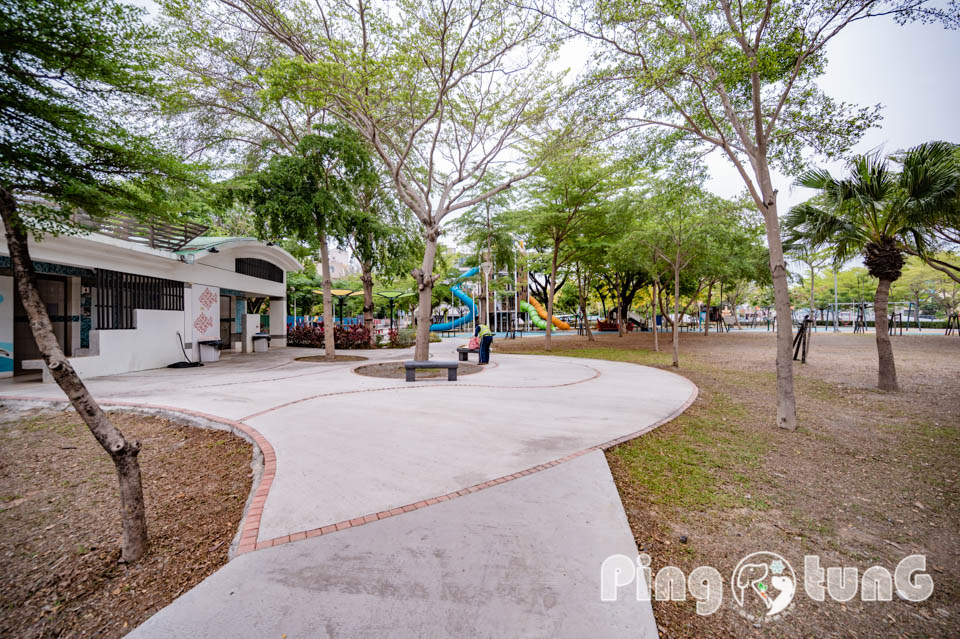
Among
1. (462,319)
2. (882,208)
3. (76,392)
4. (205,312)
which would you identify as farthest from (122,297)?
(462,319)

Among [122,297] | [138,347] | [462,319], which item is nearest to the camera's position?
[122,297]

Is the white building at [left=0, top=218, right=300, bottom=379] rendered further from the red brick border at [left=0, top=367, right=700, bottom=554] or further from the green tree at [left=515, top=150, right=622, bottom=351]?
the green tree at [left=515, top=150, right=622, bottom=351]

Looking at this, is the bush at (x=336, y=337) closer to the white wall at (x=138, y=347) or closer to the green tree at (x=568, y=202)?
the white wall at (x=138, y=347)

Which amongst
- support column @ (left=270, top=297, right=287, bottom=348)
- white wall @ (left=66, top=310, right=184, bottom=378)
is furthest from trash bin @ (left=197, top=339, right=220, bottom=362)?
support column @ (left=270, top=297, right=287, bottom=348)

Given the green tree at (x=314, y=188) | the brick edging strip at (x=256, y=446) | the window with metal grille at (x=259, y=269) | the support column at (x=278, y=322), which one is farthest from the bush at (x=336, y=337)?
the brick edging strip at (x=256, y=446)

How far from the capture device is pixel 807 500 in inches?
128

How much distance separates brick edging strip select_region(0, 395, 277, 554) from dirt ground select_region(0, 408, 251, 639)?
0.14m

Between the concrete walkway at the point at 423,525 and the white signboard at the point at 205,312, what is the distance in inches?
328

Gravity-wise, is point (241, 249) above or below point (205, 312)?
above

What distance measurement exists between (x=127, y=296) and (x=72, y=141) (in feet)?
34.0

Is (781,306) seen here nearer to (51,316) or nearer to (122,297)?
(122,297)

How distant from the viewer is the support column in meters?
18.7

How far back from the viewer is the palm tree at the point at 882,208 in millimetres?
7168

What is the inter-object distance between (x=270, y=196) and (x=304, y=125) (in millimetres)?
3576
